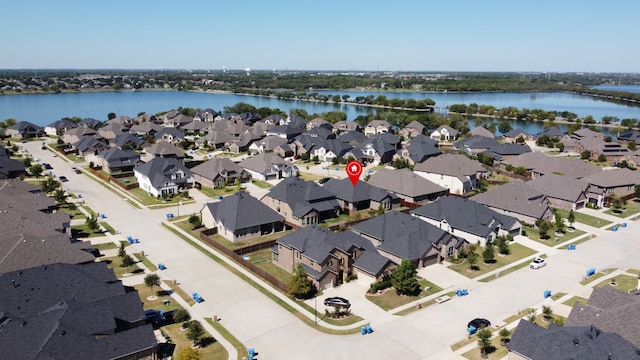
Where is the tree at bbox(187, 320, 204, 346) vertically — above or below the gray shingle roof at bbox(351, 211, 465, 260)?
below

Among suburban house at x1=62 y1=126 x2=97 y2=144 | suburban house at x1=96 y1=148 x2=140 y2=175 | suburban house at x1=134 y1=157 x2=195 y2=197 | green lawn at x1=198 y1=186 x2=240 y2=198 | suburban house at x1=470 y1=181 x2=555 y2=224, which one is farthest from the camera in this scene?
suburban house at x1=62 y1=126 x2=97 y2=144

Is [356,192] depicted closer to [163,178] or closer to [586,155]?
[163,178]

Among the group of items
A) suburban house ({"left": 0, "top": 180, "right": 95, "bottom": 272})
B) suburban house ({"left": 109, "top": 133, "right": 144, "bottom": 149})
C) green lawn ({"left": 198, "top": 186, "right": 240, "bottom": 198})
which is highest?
suburban house ({"left": 109, "top": 133, "right": 144, "bottom": 149})

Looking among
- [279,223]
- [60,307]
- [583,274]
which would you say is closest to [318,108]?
[279,223]

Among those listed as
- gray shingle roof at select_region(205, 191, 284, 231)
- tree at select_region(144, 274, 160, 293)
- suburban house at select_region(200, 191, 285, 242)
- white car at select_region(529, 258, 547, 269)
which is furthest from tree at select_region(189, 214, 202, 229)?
white car at select_region(529, 258, 547, 269)

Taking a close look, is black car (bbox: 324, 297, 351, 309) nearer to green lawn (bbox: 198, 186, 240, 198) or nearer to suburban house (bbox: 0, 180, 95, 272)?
suburban house (bbox: 0, 180, 95, 272)

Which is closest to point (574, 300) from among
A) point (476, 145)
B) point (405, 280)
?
point (405, 280)
